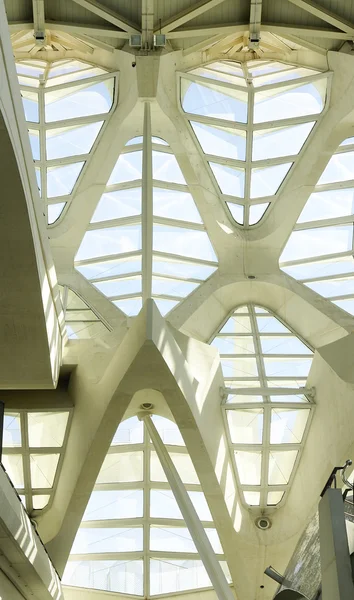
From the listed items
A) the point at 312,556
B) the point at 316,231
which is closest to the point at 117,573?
the point at 316,231

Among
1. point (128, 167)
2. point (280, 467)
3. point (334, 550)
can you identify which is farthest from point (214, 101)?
point (334, 550)

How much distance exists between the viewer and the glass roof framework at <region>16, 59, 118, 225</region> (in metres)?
26.2

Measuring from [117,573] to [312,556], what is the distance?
18131 millimetres

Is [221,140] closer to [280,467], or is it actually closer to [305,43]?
[305,43]

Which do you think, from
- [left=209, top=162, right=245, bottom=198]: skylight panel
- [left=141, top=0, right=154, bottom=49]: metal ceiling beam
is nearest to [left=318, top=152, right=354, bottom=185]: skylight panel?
[left=209, top=162, right=245, bottom=198]: skylight panel

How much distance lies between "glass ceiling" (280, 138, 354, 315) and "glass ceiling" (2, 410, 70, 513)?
9984 millimetres

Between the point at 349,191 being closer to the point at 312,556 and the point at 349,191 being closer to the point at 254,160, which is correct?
the point at 254,160

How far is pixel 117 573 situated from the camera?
28.7 metres

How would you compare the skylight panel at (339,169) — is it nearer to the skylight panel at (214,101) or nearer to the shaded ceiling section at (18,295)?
the skylight panel at (214,101)

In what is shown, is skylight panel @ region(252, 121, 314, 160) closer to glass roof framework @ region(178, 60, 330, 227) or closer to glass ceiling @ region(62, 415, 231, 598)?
glass roof framework @ region(178, 60, 330, 227)

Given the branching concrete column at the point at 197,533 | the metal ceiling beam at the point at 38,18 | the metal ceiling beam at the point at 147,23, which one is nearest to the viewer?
the branching concrete column at the point at 197,533

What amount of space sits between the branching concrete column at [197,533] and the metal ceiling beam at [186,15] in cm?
1164

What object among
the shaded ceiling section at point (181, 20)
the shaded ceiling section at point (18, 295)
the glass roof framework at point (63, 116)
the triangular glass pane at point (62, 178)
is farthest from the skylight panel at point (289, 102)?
the shaded ceiling section at point (18, 295)

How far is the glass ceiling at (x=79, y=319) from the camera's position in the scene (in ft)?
85.0
